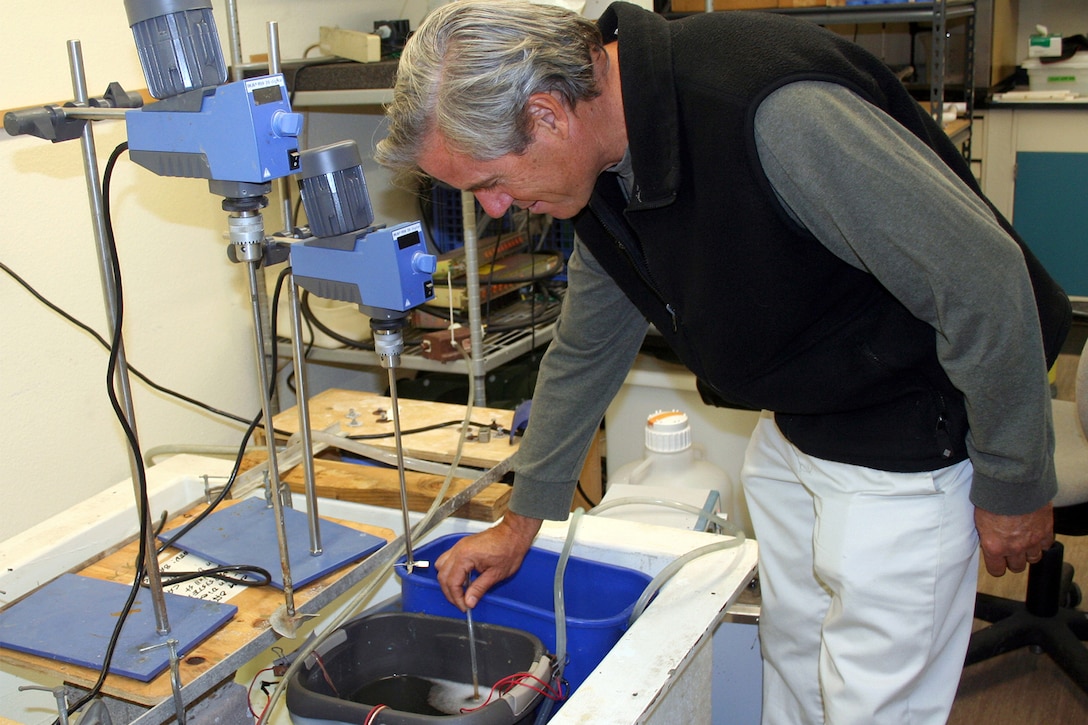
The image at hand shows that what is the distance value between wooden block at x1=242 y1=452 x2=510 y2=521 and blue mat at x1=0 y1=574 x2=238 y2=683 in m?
0.36

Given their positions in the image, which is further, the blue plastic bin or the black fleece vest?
the blue plastic bin

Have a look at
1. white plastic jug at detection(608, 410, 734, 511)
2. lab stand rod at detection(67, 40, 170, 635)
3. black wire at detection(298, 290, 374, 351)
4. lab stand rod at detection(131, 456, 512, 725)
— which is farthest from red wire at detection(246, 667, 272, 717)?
black wire at detection(298, 290, 374, 351)

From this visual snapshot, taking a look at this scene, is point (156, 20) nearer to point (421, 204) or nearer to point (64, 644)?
point (64, 644)

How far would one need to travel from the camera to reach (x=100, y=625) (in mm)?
1008

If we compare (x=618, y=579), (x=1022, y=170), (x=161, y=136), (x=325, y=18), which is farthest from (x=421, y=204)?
(x=1022, y=170)

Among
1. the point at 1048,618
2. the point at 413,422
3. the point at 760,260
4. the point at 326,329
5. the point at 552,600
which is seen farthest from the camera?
the point at 326,329

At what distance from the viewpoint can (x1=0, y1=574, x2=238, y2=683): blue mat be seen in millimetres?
943

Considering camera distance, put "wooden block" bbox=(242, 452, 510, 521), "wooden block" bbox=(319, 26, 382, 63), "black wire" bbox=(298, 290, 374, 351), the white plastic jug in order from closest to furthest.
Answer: "wooden block" bbox=(242, 452, 510, 521)
the white plastic jug
"wooden block" bbox=(319, 26, 382, 63)
"black wire" bbox=(298, 290, 374, 351)

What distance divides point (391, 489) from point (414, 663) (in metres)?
0.28

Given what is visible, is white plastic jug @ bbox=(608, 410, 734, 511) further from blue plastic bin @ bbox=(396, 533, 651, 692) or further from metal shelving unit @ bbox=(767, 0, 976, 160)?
metal shelving unit @ bbox=(767, 0, 976, 160)

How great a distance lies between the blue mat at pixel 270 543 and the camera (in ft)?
3.58

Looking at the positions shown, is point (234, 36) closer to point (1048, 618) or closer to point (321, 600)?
point (321, 600)

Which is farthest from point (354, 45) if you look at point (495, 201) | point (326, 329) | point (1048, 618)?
point (1048, 618)

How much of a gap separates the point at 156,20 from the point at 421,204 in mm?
1778
